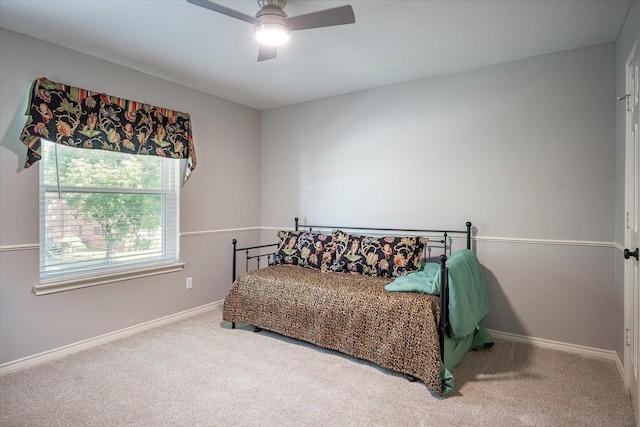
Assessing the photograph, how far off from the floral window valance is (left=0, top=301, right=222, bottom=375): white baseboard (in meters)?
1.35

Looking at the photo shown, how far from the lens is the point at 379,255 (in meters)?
3.14

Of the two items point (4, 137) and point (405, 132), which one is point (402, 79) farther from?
point (4, 137)

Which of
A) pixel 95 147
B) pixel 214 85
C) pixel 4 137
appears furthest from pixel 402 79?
pixel 4 137

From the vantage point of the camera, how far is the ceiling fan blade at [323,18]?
1.86 metres

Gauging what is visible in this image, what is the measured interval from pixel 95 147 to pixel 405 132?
2.66 m

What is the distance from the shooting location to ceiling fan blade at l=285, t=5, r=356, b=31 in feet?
6.11

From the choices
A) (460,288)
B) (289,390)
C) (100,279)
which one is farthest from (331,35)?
(100,279)

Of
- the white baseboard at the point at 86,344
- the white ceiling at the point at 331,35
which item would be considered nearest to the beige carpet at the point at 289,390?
the white baseboard at the point at 86,344

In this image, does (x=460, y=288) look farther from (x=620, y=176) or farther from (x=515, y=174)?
(x=620, y=176)

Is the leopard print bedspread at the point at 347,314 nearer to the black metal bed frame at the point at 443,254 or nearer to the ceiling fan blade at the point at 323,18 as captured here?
the black metal bed frame at the point at 443,254

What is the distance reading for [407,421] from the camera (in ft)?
6.20

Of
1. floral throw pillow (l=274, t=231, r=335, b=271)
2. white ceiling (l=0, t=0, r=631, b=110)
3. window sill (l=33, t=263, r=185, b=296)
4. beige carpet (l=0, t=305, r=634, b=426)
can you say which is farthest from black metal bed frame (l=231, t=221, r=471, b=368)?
white ceiling (l=0, t=0, r=631, b=110)

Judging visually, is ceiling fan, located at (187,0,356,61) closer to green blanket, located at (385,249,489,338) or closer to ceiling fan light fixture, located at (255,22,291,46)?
ceiling fan light fixture, located at (255,22,291,46)

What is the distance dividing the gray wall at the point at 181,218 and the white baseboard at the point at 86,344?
0.04 m
